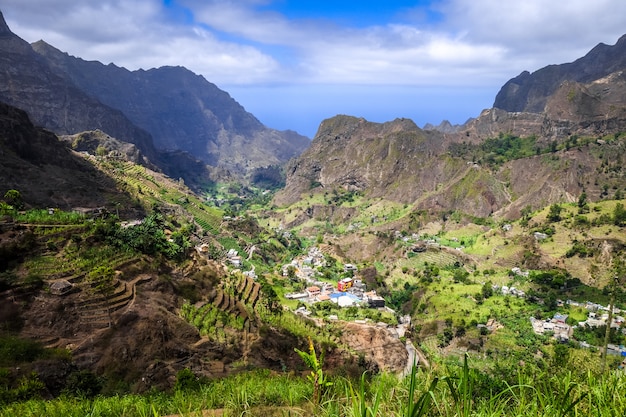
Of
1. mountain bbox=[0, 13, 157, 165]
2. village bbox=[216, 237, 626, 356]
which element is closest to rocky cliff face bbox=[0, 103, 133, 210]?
village bbox=[216, 237, 626, 356]

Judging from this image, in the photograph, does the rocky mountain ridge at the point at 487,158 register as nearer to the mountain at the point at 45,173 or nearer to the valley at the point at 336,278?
the valley at the point at 336,278

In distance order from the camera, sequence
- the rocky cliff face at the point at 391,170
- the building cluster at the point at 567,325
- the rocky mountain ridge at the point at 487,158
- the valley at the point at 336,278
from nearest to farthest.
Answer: the valley at the point at 336,278, the building cluster at the point at 567,325, the rocky mountain ridge at the point at 487,158, the rocky cliff face at the point at 391,170

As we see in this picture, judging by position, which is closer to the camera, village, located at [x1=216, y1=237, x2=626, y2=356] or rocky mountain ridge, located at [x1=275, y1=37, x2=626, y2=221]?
village, located at [x1=216, y1=237, x2=626, y2=356]

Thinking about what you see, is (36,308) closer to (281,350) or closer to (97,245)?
(97,245)

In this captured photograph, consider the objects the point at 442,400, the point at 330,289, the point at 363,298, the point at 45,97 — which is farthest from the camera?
the point at 45,97

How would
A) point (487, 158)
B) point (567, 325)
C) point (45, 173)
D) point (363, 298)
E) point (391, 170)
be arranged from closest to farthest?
point (567, 325) → point (363, 298) → point (45, 173) → point (487, 158) → point (391, 170)

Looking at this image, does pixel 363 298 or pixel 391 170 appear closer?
pixel 363 298

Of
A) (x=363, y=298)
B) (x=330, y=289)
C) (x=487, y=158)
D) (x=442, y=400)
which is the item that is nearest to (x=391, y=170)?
(x=487, y=158)

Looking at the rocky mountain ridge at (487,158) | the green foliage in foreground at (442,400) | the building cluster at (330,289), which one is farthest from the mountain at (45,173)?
the rocky mountain ridge at (487,158)

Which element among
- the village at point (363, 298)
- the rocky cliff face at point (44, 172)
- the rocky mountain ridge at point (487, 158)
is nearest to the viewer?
the village at point (363, 298)

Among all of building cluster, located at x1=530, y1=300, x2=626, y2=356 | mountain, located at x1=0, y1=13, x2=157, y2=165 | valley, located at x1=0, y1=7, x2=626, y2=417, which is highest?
mountain, located at x1=0, y1=13, x2=157, y2=165

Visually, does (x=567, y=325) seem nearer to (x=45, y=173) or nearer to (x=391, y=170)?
(x=45, y=173)

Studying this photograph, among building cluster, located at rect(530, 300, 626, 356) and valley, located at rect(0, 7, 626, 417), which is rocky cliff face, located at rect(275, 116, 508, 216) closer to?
valley, located at rect(0, 7, 626, 417)

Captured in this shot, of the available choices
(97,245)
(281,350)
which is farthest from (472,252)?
(97,245)
